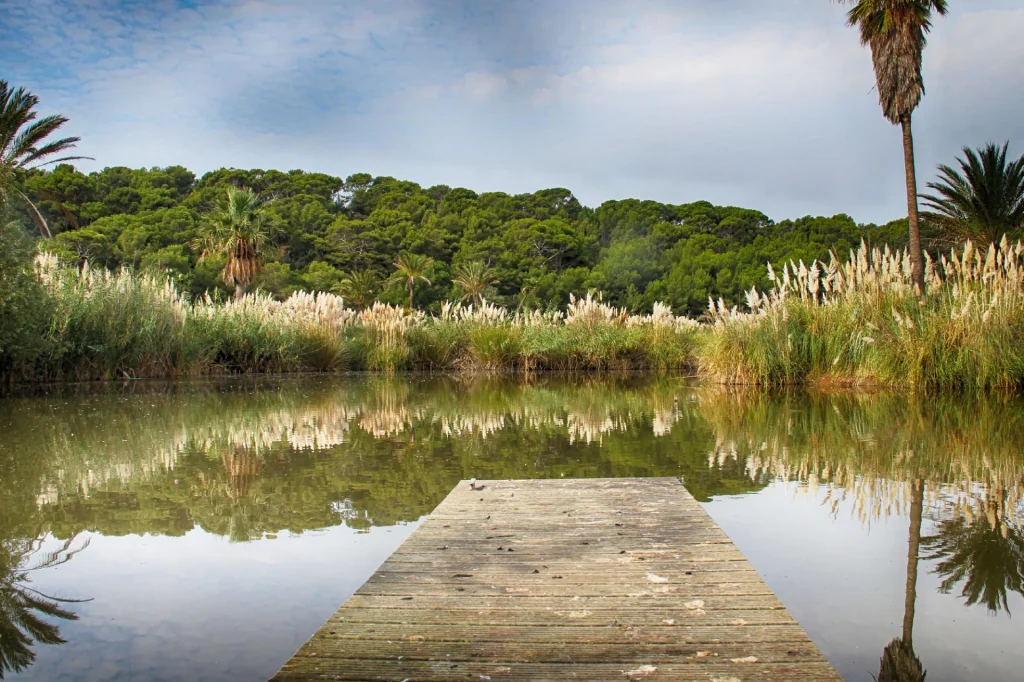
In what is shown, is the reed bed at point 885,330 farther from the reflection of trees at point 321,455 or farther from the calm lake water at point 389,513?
the reflection of trees at point 321,455

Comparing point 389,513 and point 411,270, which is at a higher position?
point 411,270

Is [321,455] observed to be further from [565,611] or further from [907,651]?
[907,651]

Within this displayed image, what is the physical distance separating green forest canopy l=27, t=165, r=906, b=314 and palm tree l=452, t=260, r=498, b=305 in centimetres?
63

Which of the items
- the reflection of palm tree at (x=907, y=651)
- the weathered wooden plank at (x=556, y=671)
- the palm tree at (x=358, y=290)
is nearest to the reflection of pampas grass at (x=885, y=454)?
the reflection of palm tree at (x=907, y=651)

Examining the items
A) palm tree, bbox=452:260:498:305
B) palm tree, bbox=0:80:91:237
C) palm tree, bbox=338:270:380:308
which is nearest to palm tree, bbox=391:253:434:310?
palm tree, bbox=452:260:498:305

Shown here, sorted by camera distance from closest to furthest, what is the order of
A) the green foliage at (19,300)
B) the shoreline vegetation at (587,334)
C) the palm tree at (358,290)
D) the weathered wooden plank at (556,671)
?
the weathered wooden plank at (556,671) → the shoreline vegetation at (587,334) → the green foliage at (19,300) → the palm tree at (358,290)

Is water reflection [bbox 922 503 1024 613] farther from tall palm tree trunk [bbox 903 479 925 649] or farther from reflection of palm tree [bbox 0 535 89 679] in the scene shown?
reflection of palm tree [bbox 0 535 89 679]

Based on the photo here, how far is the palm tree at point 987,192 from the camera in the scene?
1524cm

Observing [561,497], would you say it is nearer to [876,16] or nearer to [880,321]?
[880,321]

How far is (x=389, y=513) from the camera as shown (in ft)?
9.08

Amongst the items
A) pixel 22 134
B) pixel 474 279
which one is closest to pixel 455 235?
pixel 474 279

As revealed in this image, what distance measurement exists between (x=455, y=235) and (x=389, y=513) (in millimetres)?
43492

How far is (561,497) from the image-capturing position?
2809 millimetres

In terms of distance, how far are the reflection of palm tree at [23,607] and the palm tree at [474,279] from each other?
36.9 m
